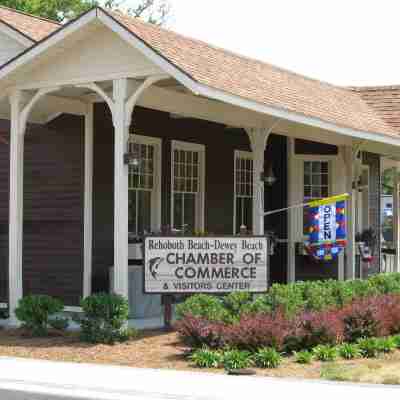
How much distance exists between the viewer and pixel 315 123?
15.3m

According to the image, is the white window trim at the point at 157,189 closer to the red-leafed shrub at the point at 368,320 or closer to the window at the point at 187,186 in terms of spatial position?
the window at the point at 187,186

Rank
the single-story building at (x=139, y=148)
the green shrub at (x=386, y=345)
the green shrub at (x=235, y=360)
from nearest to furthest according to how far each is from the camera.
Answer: the green shrub at (x=235, y=360) → the green shrub at (x=386, y=345) → the single-story building at (x=139, y=148)

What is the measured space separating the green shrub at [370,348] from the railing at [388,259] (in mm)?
11956

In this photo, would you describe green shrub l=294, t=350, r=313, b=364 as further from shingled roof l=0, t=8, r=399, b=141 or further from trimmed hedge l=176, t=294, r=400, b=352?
shingled roof l=0, t=8, r=399, b=141

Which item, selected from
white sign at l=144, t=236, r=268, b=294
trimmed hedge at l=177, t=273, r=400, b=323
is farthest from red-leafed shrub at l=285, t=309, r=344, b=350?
white sign at l=144, t=236, r=268, b=294

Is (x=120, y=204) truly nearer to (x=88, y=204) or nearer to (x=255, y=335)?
(x=88, y=204)

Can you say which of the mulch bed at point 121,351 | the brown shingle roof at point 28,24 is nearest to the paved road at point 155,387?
the mulch bed at point 121,351

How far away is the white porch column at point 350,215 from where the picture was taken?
18.6 m

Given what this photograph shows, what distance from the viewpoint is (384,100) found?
72.5 ft

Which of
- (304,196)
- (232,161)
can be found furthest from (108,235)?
(304,196)

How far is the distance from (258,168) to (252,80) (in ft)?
4.94

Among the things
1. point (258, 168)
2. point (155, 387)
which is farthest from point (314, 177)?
point (155, 387)

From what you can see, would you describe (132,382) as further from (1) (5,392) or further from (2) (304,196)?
(2) (304,196)

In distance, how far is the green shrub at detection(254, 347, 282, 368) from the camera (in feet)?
35.2
